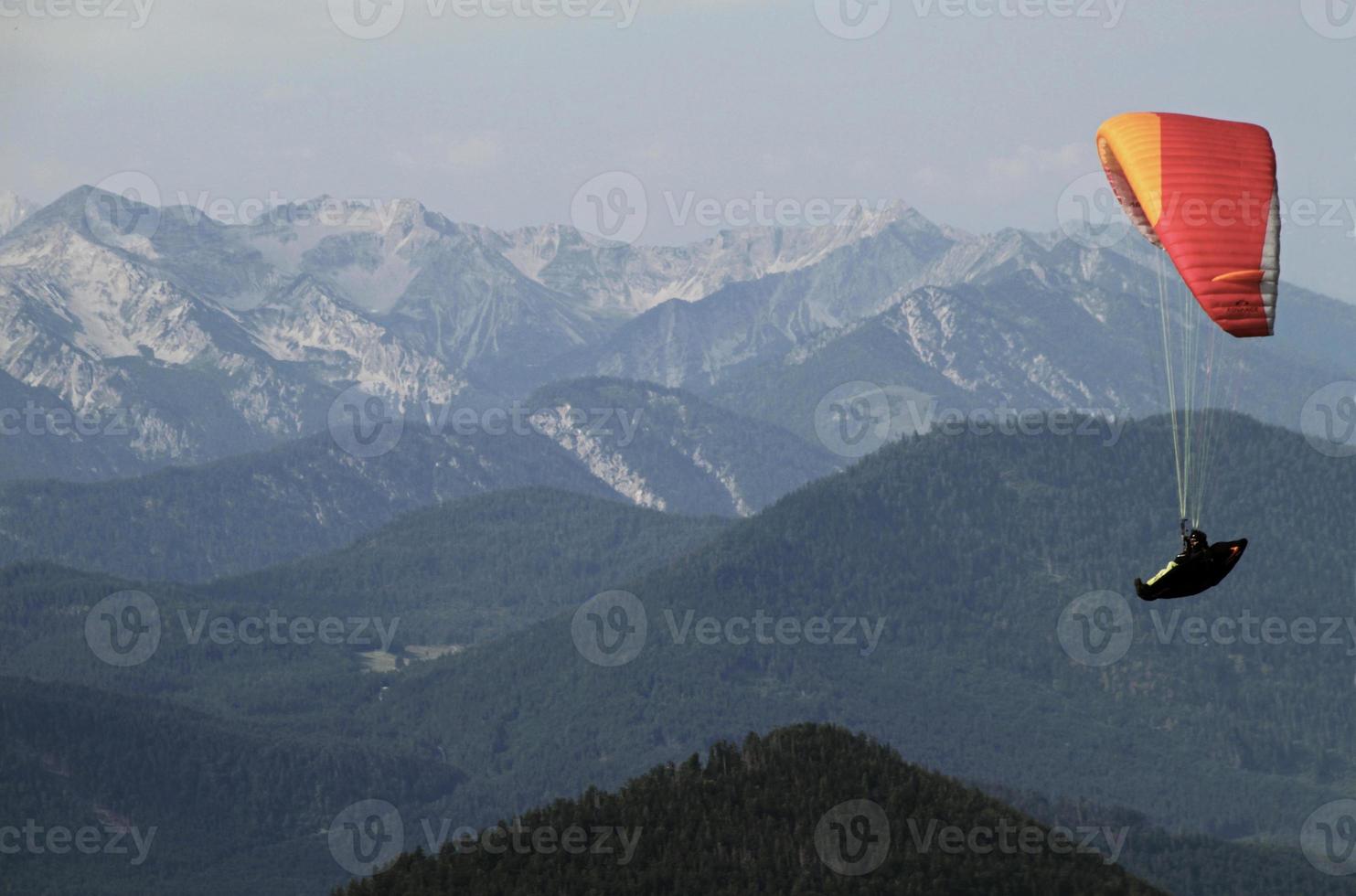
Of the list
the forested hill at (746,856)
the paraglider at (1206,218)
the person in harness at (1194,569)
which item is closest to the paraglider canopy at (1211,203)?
the paraglider at (1206,218)

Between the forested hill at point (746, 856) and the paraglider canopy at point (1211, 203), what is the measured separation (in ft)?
250

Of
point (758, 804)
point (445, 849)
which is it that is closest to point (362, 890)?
point (445, 849)

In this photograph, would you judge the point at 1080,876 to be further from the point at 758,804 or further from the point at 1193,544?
the point at 1193,544

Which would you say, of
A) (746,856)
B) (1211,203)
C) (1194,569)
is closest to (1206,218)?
(1211,203)

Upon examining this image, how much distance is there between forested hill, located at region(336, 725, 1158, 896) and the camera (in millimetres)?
180875

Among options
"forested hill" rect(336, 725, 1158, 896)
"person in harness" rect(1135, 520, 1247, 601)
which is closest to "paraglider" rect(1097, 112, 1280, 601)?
"person in harness" rect(1135, 520, 1247, 601)

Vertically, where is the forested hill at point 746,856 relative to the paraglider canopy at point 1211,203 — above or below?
below

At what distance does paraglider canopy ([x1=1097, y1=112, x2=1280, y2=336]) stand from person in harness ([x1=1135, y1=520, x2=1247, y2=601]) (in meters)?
11.4

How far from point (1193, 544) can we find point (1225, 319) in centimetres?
1215

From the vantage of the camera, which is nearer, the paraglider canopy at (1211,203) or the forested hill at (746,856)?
the paraglider canopy at (1211,203)

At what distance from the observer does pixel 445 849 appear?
616ft

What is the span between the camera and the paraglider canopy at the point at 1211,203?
110562mm

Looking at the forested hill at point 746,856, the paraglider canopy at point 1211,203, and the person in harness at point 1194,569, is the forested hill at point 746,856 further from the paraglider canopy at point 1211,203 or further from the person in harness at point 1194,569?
the paraglider canopy at point 1211,203

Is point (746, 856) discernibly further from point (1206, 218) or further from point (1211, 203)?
point (1211, 203)
